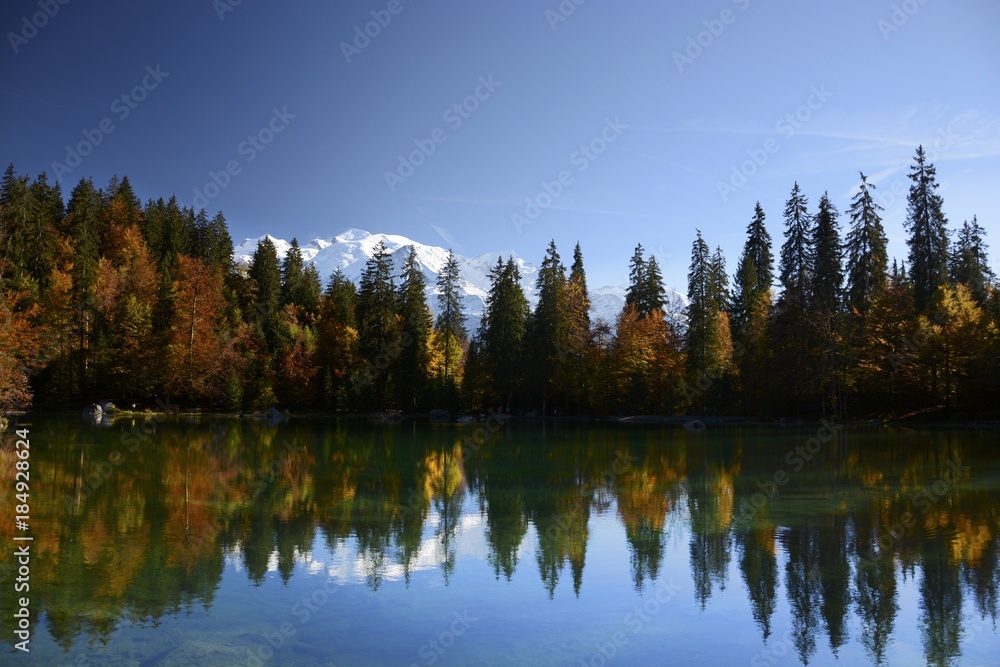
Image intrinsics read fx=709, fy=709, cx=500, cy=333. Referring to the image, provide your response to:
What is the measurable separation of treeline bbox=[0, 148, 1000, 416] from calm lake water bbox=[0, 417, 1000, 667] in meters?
26.3

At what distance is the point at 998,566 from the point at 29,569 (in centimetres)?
1245

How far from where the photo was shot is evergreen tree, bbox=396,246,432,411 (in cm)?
6031

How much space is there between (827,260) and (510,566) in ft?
154

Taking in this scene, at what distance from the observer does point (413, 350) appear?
60.3m

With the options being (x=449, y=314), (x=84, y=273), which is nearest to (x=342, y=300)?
(x=449, y=314)

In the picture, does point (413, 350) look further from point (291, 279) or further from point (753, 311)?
point (753, 311)

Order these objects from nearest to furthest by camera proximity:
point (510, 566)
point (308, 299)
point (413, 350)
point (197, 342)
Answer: point (510, 566) < point (197, 342) < point (413, 350) < point (308, 299)

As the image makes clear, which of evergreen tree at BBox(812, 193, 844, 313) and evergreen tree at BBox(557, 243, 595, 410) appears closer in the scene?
evergreen tree at BBox(812, 193, 844, 313)

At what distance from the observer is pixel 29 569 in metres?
9.09

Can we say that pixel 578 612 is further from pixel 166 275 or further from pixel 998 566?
pixel 166 275

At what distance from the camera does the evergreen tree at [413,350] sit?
60312 mm

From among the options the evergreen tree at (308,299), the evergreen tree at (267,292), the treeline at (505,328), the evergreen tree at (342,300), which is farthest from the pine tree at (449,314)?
the evergreen tree at (267,292)

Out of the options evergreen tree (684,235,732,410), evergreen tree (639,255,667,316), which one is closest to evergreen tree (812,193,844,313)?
evergreen tree (684,235,732,410)

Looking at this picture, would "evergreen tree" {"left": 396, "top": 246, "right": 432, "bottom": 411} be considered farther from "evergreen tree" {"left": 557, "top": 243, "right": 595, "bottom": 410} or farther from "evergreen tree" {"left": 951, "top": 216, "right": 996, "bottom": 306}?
"evergreen tree" {"left": 951, "top": 216, "right": 996, "bottom": 306}
